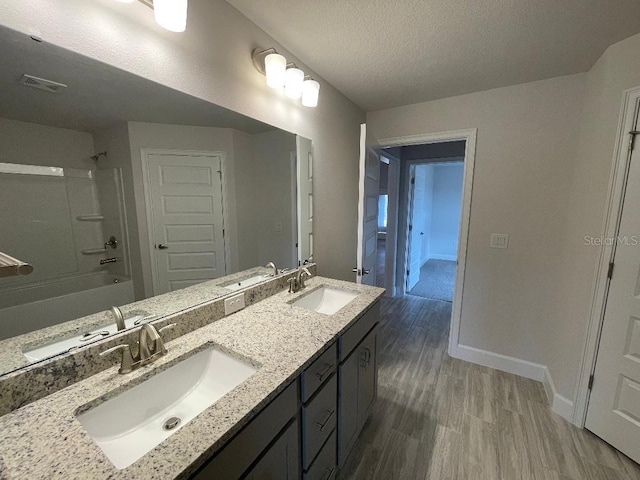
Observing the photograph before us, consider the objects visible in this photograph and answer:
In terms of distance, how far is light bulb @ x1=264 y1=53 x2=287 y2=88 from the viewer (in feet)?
4.42

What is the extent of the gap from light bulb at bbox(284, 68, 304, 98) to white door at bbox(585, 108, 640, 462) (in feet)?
6.02

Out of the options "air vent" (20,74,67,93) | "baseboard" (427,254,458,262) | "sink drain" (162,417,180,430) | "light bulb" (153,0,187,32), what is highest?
"light bulb" (153,0,187,32)

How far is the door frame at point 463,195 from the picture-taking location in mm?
2207

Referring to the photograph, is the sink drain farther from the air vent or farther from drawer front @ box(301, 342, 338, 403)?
the air vent

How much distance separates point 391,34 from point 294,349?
1.66 metres

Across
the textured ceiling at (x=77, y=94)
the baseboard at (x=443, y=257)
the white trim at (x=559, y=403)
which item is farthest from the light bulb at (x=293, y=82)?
the baseboard at (x=443, y=257)

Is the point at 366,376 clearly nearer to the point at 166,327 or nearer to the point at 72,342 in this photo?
the point at 166,327

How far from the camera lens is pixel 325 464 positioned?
116cm

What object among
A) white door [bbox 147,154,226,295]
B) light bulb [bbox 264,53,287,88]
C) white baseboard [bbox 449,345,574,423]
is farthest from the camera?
white baseboard [bbox 449,345,574,423]

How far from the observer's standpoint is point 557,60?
164cm

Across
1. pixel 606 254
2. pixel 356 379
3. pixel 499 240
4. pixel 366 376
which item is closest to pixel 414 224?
pixel 499 240

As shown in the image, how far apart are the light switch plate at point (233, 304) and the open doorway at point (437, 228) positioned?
3.39m

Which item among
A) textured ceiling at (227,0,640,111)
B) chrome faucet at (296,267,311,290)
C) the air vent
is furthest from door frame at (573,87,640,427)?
the air vent

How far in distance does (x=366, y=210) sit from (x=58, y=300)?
5.93 ft
